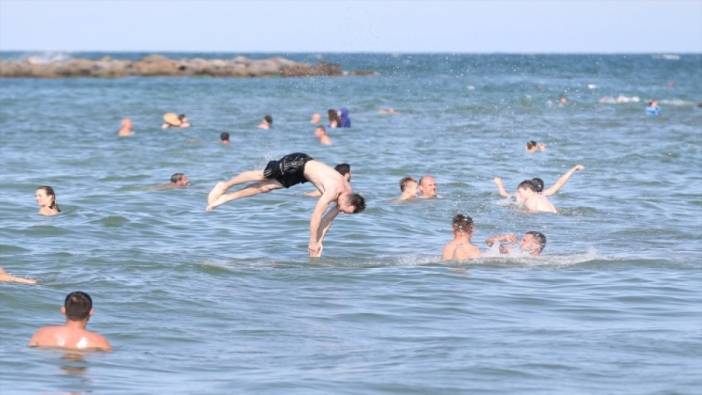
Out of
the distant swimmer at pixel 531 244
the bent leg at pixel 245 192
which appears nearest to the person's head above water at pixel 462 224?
the distant swimmer at pixel 531 244

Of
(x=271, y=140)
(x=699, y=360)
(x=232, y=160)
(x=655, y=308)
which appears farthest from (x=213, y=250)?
(x=271, y=140)

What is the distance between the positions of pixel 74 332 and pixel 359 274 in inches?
182

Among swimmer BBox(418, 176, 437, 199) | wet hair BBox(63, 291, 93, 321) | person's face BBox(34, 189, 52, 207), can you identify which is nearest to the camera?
wet hair BBox(63, 291, 93, 321)

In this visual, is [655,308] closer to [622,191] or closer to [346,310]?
[346,310]

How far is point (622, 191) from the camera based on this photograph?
2236cm

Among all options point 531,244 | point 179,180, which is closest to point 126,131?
point 179,180

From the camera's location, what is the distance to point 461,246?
47.1ft

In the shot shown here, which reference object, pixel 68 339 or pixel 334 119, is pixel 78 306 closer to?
pixel 68 339

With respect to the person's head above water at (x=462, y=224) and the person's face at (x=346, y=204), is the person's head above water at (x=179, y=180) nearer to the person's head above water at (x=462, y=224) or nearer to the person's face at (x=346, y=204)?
the person's head above water at (x=462, y=224)

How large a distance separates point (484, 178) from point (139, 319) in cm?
1385

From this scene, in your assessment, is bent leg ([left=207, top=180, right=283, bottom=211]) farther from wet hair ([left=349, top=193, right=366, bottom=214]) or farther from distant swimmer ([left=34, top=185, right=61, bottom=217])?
distant swimmer ([left=34, top=185, right=61, bottom=217])

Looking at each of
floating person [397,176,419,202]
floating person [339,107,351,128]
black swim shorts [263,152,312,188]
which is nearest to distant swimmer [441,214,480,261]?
black swim shorts [263,152,312,188]

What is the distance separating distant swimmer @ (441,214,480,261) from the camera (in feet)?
46.5

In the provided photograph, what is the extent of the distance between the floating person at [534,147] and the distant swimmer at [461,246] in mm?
14682
